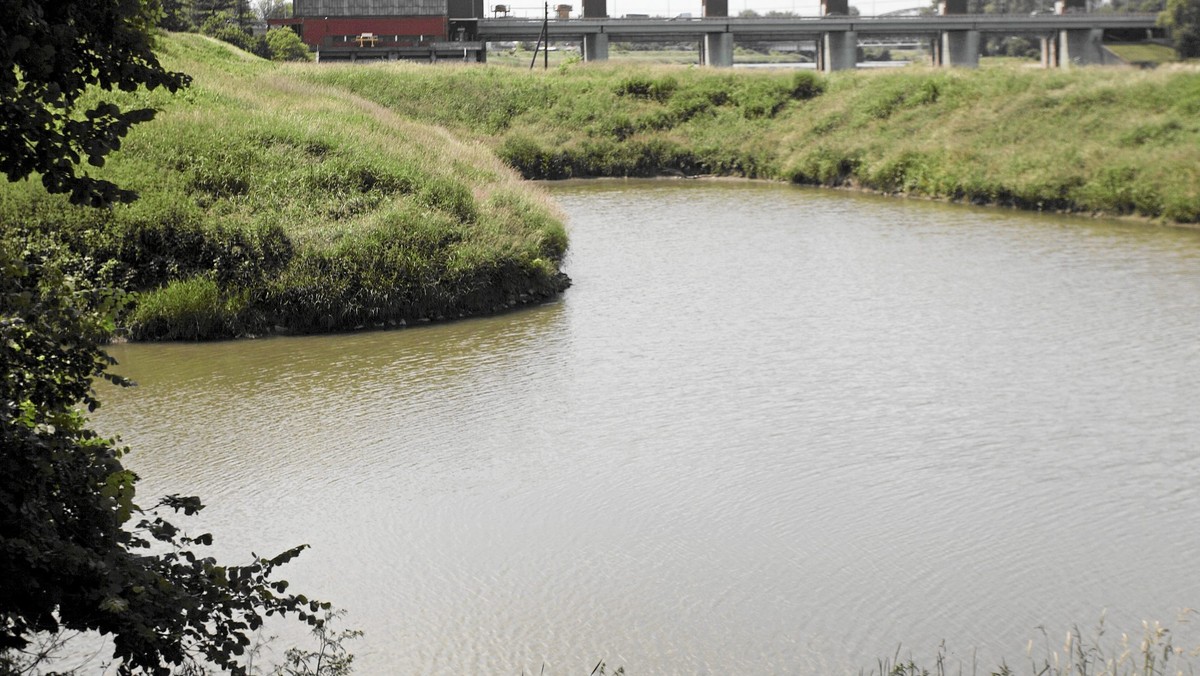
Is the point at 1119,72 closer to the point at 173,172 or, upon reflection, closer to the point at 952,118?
the point at 952,118

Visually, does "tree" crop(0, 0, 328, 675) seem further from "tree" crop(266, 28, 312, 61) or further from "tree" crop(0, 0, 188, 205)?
"tree" crop(266, 28, 312, 61)

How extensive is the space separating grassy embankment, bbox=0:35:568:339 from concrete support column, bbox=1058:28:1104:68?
232 ft

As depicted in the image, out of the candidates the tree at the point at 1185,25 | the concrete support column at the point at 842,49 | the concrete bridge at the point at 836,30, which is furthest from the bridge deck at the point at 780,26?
the tree at the point at 1185,25

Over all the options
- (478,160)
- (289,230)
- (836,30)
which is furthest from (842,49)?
(289,230)

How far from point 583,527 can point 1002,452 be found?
420 cm

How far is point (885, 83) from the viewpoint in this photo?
1641 inches

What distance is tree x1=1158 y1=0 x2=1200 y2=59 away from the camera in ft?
260

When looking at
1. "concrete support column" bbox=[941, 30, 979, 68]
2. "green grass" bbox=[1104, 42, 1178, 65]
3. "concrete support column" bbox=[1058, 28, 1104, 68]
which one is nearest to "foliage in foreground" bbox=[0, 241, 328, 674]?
"concrete support column" bbox=[941, 30, 979, 68]

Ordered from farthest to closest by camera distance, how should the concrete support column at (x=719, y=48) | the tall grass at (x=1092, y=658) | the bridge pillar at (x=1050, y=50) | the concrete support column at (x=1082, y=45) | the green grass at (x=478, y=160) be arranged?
1. the bridge pillar at (x=1050, y=50)
2. the concrete support column at (x=1082, y=45)
3. the concrete support column at (x=719, y=48)
4. the green grass at (x=478, y=160)
5. the tall grass at (x=1092, y=658)

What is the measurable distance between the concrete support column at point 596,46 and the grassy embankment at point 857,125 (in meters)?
23.3

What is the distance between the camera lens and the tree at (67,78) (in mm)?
4777

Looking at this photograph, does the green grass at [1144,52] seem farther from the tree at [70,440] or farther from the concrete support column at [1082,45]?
the tree at [70,440]

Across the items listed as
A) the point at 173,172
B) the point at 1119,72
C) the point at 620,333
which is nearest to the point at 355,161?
the point at 173,172

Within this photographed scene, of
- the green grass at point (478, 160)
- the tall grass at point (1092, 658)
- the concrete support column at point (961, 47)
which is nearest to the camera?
the tall grass at point (1092, 658)
